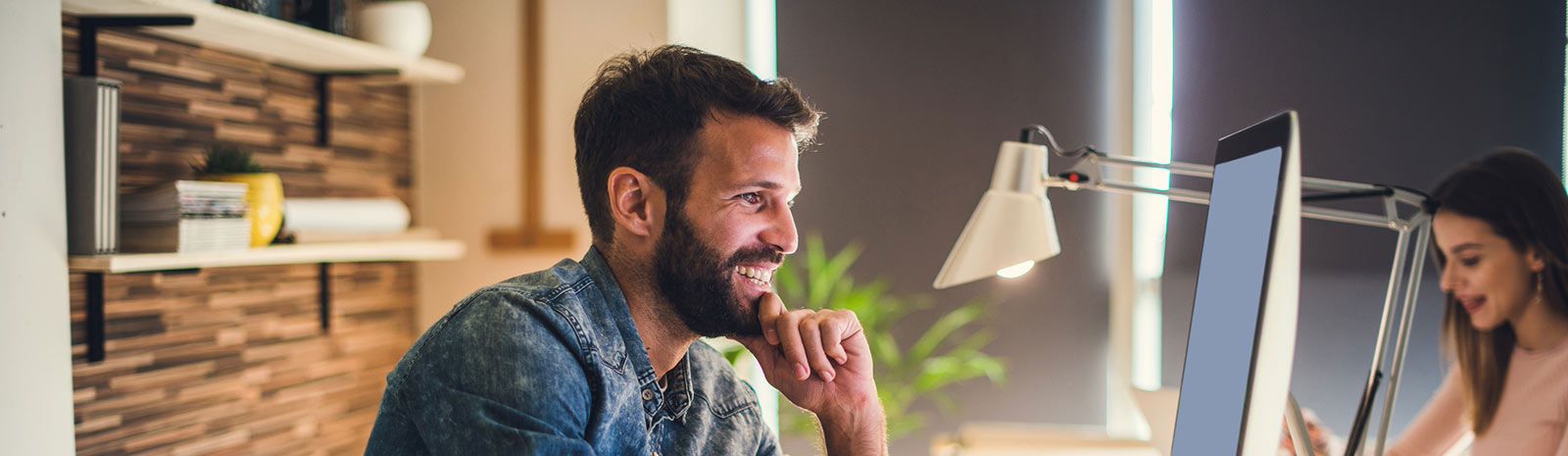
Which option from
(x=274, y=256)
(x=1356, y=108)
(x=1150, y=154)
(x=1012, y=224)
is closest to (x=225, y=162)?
(x=274, y=256)

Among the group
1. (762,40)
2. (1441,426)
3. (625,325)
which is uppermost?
(762,40)

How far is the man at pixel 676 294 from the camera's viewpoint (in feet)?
3.37

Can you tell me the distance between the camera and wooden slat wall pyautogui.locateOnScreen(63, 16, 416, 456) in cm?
203

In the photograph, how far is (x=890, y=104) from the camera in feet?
10.4

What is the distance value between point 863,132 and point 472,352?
2.35 meters

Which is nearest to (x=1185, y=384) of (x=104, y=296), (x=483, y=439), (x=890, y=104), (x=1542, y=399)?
(x=483, y=439)

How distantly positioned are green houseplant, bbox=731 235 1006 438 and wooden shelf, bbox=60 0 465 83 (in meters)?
1.12

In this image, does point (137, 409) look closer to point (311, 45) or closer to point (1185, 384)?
point (311, 45)

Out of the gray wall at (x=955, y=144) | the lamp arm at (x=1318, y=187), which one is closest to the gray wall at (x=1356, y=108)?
the gray wall at (x=955, y=144)

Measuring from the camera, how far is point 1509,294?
1.90 meters

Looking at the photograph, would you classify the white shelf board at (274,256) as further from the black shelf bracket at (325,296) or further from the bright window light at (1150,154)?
the bright window light at (1150,154)

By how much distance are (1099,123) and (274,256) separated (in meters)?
2.22

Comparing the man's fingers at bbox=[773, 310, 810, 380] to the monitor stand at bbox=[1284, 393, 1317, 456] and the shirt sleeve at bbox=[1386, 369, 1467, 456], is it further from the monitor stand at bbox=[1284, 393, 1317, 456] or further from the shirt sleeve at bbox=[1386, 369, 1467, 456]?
the shirt sleeve at bbox=[1386, 369, 1467, 456]

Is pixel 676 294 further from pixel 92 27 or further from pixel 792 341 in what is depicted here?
pixel 92 27
